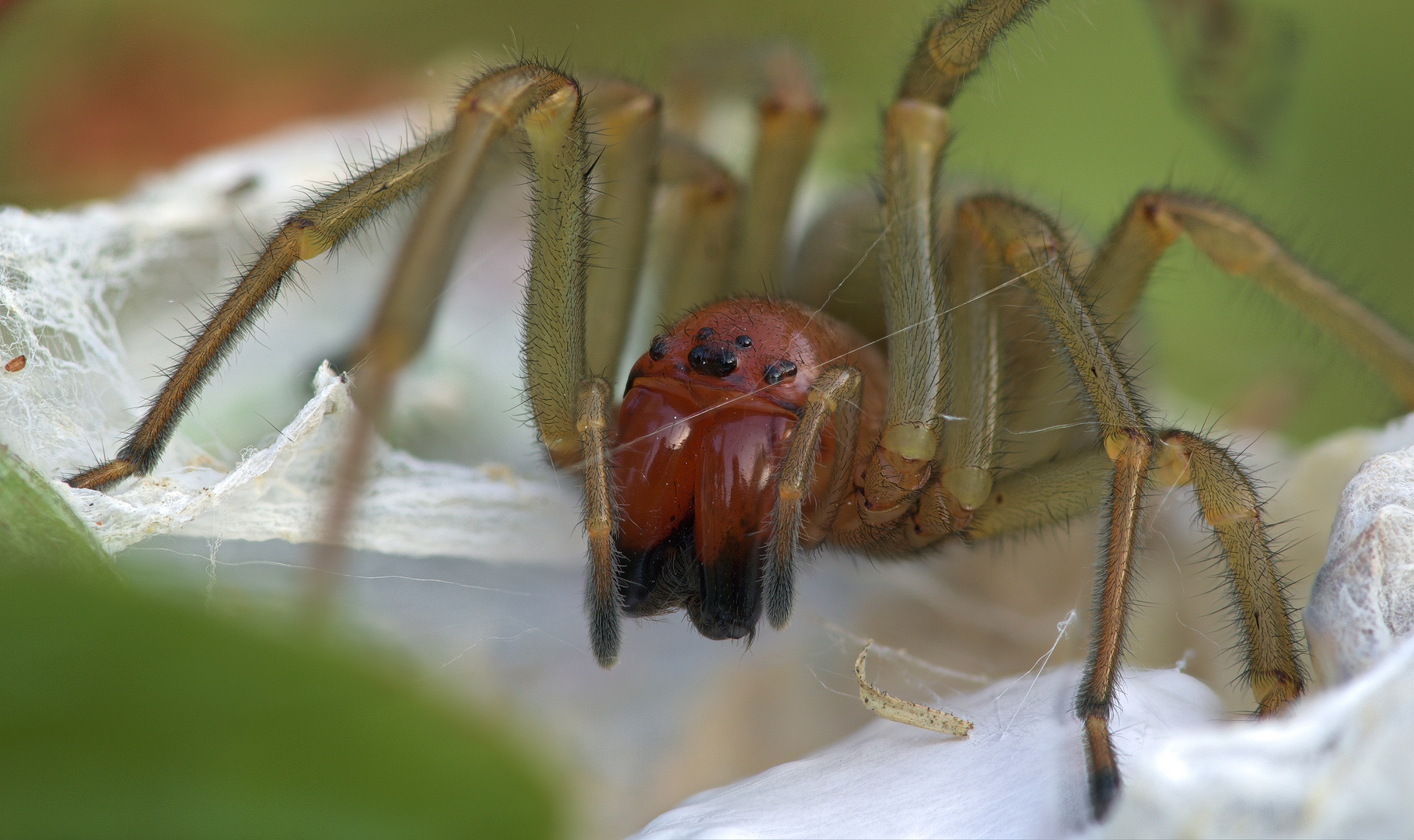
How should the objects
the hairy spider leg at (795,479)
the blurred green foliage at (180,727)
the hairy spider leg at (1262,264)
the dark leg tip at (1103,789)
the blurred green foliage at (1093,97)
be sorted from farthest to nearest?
the blurred green foliage at (1093,97) → the hairy spider leg at (1262,264) → the hairy spider leg at (795,479) → the dark leg tip at (1103,789) → the blurred green foliage at (180,727)

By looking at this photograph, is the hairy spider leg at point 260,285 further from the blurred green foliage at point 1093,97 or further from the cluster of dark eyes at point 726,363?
the blurred green foliage at point 1093,97

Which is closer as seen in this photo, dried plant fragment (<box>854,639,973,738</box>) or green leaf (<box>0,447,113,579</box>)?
green leaf (<box>0,447,113,579</box>)

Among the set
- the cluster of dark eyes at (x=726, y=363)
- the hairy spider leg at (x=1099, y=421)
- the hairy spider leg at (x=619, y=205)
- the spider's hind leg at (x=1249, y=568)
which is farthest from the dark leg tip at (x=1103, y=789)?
the hairy spider leg at (x=619, y=205)

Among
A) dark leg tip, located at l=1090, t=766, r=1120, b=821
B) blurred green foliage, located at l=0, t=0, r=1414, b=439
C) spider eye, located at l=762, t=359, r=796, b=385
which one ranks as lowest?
dark leg tip, located at l=1090, t=766, r=1120, b=821

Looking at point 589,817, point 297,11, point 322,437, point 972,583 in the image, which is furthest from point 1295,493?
point 297,11

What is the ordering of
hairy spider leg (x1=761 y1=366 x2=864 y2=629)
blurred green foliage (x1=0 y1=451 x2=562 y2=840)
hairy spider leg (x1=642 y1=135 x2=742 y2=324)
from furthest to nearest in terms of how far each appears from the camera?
hairy spider leg (x1=642 y1=135 x2=742 y2=324) < hairy spider leg (x1=761 y1=366 x2=864 y2=629) < blurred green foliage (x1=0 y1=451 x2=562 y2=840)

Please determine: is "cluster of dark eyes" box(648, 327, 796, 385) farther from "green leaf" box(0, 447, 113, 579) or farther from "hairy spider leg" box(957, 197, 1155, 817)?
"green leaf" box(0, 447, 113, 579)

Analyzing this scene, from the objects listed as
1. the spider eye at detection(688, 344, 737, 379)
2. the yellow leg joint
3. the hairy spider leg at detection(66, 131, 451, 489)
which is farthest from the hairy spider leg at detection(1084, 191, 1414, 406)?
the hairy spider leg at detection(66, 131, 451, 489)

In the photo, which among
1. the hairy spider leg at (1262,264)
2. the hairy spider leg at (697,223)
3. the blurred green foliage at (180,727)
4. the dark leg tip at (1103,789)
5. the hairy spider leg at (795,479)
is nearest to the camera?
the blurred green foliage at (180,727)

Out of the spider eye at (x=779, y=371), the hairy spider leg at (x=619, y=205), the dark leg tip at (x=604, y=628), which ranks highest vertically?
the hairy spider leg at (x=619, y=205)
